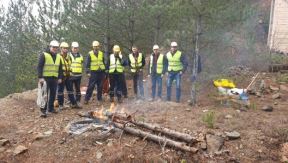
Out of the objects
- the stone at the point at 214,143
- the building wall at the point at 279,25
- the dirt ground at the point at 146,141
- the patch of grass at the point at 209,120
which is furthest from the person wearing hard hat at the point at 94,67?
the building wall at the point at 279,25

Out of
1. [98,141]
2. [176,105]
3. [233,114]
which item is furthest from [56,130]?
[233,114]

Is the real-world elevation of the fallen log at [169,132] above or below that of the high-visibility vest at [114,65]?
below

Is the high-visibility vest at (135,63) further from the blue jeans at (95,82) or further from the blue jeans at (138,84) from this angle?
the blue jeans at (95,82)

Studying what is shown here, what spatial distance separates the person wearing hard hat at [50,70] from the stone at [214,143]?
455 cm

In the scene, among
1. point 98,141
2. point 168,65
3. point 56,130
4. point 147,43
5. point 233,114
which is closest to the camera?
point 98,141

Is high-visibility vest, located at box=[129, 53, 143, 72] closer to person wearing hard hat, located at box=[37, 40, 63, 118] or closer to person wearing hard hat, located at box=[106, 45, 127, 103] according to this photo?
person wearing hard hat, located at box=[106, 45, 127, 103]

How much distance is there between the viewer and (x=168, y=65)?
1216 cm

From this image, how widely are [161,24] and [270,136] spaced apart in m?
6.93

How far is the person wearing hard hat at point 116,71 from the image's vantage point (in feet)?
39.1

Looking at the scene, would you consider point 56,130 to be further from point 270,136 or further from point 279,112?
point 279,112

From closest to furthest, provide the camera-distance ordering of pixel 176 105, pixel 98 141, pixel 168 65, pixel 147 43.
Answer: pixel 98 141
pixel 176 105
pixel 168 65
pixel 147 43

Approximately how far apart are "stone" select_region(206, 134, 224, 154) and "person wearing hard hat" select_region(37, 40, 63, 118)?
14.9 ft

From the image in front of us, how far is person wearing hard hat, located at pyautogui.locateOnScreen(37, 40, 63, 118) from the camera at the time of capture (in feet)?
32.8

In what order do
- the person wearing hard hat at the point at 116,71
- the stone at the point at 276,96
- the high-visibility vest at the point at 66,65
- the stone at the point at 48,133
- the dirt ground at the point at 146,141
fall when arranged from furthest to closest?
the stone at the point at 276,96, the person wearing hard hat at the point at 116,71, the high-visibility vest at the point at 66,65, the stone at the point at 48,133, the dirt ground at the point at 146,141
